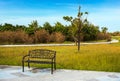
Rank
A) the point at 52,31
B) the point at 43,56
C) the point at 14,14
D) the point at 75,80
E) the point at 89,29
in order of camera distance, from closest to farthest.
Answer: the point at 75,80 → the point at 43,56 → the point at 14,14 → the point at 52,31 → the point at 89,29

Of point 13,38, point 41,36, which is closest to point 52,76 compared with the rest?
point 13,38

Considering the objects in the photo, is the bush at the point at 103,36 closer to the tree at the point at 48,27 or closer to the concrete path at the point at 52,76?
the tree at the point at 48,27

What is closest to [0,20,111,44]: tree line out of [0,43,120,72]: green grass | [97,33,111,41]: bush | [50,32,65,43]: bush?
[50,32,65,43]: bush

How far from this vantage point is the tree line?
1313 inches

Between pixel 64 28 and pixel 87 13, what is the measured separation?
19.3 m

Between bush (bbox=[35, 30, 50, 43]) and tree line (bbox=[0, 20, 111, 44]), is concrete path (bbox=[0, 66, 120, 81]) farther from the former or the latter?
bush (bbox=[35, 30, 50, 43])

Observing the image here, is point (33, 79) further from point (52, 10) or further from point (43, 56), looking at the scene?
point (52, 10)

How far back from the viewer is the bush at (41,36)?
121ft

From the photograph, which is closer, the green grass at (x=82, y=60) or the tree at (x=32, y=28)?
the green grass at (x=82, y=60)

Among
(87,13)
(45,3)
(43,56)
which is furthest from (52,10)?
(43,56)

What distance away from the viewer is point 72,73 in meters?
9.84

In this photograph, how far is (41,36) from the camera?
36906 mm

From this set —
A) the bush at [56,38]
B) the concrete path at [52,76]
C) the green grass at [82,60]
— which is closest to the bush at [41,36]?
the bush at [56,38]

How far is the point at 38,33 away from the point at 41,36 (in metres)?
0.67
